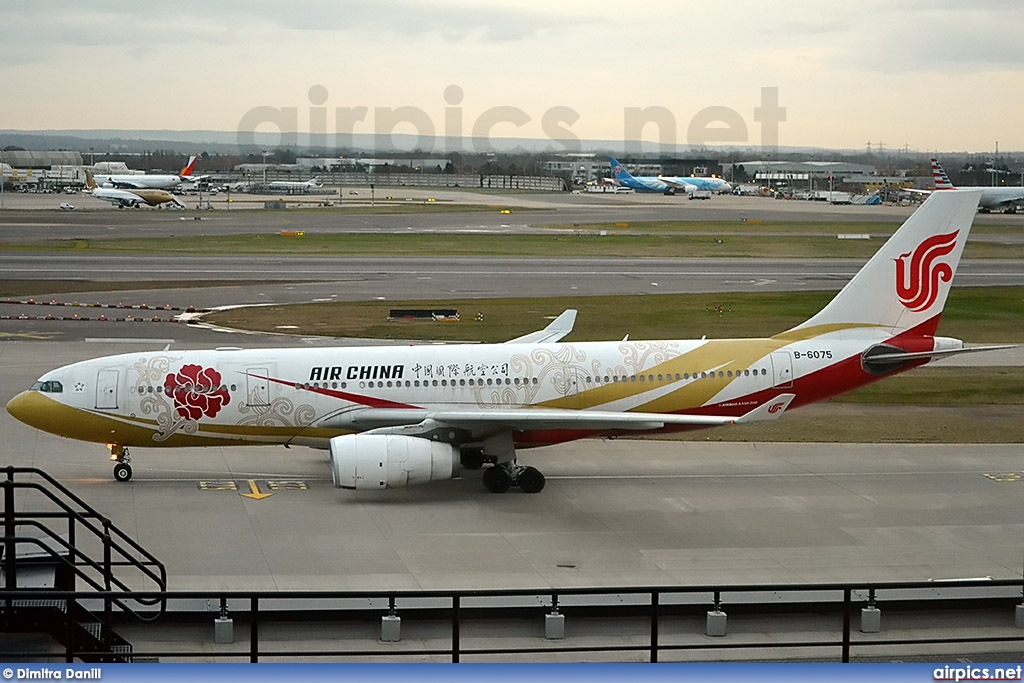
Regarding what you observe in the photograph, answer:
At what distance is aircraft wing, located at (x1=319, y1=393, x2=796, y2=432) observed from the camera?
29.5 meters

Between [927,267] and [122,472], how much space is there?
21.3m

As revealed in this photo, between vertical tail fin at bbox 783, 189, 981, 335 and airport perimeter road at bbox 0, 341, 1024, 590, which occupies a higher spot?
vertical tail fin at bbox 783, 189, 981, 335

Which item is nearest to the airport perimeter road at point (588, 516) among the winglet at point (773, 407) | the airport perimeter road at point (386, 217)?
the winglet at point (773, 407)

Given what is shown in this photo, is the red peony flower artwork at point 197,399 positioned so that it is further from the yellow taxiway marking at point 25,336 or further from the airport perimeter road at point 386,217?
the airport perimeter road at point 386,217

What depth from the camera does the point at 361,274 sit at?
274ft

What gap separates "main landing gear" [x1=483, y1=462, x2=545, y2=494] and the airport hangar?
0.39 meters

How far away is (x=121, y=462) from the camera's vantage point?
105ft

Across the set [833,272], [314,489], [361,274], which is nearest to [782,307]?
[833,272]

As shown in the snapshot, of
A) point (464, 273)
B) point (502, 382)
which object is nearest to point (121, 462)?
point (502, 382)

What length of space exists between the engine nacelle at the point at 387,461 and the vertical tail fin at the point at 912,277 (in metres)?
10.8

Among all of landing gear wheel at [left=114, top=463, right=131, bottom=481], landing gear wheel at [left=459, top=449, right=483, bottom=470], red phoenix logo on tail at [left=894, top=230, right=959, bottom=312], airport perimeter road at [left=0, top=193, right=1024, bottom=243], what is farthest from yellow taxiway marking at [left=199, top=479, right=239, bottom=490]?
airport perimeter road at [left=0, top=193, right=1024, bottom=243]

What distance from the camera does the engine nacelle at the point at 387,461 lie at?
29.0 metres

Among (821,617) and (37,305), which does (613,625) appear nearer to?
(821,617)

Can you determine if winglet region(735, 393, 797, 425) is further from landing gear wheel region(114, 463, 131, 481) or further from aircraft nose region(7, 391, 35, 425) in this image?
aircraft nose region(7, 391, 35, 425)
